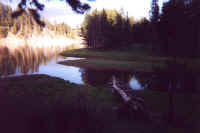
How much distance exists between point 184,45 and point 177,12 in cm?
130

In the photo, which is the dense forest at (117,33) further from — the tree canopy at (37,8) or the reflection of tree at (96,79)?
the tree canopy at (37,8)

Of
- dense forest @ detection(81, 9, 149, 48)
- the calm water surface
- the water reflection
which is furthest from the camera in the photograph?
dense forest @ detection(81, 9, 149, 48)

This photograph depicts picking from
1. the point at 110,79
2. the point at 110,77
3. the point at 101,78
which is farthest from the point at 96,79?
the point at 110,77

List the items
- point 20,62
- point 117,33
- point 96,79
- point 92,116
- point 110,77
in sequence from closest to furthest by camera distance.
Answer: point 92,116 → point 96,79 → point 110,77 → point 20,62 → point 117,33

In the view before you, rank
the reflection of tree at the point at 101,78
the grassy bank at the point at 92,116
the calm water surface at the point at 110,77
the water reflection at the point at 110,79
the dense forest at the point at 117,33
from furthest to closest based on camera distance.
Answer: the dense forest at the point at 117,33 < the reflection of tree at the point at 101,78 < the water reflection at the point at 110,79 < the calm water surface at the point at 110,77 < the grassy bank at the point at 92,116

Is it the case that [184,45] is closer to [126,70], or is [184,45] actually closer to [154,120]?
[154,120]

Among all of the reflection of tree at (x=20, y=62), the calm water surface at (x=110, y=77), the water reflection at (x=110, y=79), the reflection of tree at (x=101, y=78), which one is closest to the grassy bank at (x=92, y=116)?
the calm water surface at (x=110, y=77)

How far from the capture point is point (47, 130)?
14.5 feet

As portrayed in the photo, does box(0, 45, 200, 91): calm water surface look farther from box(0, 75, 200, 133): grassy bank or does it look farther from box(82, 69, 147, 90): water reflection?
box(0, 75, 200, 133): grassy bank

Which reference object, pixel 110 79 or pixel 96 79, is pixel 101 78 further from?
pixel 110 79

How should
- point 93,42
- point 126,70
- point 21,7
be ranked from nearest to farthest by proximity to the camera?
point 21,7, point 126,70, point 93,42

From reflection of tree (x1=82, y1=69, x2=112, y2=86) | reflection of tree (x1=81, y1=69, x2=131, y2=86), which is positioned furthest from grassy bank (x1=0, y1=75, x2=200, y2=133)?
reflection of tree (x1=81, y1=69, x2=131, y2=86)

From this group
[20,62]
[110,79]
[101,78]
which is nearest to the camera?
[110,79]

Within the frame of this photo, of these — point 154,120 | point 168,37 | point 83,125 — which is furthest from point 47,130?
point 168,37
